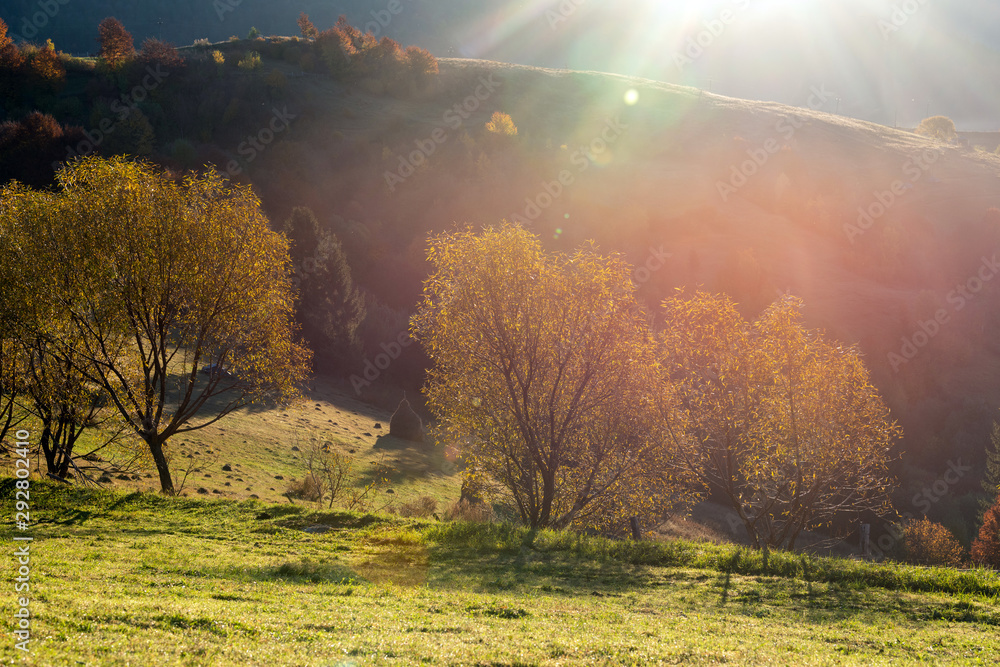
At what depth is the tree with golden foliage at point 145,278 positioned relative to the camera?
21.3 meters

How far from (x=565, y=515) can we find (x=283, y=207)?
357 feet

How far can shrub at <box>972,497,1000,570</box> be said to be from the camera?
46.0 m

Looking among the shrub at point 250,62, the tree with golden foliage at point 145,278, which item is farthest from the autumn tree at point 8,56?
the tree with golden foliage at point 145,278

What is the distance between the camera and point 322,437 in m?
47.5

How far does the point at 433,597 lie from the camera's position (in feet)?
41.7

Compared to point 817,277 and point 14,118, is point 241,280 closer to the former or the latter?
point 817,277

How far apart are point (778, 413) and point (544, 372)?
385 inches

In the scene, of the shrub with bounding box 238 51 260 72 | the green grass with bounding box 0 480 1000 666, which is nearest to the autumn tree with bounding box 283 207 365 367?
the green grass with bounding box 0 480 1000 666

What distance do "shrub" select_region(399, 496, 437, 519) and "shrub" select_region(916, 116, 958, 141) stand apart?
21421 centimetres

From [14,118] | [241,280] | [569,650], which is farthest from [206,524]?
[14,118]

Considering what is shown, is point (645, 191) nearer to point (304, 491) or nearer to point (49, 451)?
point (304, 491)

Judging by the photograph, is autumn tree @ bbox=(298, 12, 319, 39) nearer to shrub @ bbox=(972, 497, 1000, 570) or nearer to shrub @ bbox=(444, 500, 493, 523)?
shrub @ bbox=(444, 500, 493, 523)

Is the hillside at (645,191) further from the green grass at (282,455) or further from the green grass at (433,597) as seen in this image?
the green grass at (433,597)

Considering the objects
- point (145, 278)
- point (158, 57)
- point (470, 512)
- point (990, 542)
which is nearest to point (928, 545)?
point (990, 542)
